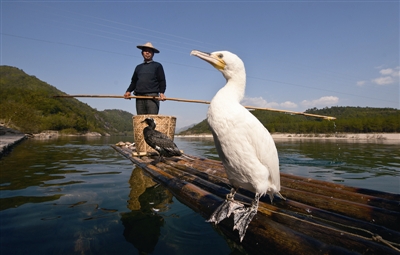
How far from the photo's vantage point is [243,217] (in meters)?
1.96

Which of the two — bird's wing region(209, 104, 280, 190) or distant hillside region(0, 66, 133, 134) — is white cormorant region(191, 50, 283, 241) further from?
distant hillside region(0, 66, 133, 134)

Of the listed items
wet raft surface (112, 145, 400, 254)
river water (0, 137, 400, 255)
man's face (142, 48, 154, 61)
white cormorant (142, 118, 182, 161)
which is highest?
man's face (142, 48, 154, 61)

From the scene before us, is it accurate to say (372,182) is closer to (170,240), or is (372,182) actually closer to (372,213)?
(372,213)

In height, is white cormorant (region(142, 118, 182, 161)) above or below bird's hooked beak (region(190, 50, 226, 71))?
below

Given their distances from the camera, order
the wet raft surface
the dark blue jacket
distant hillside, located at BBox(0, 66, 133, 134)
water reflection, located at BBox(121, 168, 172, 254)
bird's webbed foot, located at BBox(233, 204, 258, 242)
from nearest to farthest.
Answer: the wet raft surface, bird's webbed foot, located at BBox(233, 204, 258, 242), water reflection, located at BBox(121, 168, 172, 254), the dark blue jacket, distant hillside, located at BBox(0, 66, 133, 134)

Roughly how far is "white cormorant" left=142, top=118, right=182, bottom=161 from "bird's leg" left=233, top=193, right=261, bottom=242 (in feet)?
12.4

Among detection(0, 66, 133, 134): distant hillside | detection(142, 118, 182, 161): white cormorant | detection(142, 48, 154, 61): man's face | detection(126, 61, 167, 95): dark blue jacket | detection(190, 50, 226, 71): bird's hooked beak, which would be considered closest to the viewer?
detection(190, 50, 226, 71): bird's hooked beak

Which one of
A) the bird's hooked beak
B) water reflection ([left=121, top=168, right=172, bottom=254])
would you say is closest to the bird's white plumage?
the bird's hooked beak

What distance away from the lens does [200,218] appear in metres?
2.53

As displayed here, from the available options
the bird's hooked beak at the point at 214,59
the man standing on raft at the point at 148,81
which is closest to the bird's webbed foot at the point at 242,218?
the bird's hooked beak at the point at 214,59

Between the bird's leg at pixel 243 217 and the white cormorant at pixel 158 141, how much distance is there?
377 centimetres

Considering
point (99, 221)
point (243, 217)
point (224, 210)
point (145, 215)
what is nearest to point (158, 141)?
point (145, 215)

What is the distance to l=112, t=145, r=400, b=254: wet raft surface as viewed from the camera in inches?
58.7

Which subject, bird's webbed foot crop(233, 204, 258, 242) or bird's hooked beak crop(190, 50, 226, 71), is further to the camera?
bird's hooked beak crop(190, 50, 226, 71)
